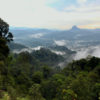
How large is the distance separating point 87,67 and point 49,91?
384 inches

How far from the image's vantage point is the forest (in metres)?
7.31

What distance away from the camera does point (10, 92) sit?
657 centimetres

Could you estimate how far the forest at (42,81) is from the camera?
24.0 feet

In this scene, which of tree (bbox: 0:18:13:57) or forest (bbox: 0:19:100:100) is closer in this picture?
forest (bbox: 0:19:100:100)

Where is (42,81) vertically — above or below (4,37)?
below

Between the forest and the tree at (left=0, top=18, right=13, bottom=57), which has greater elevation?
the tree at (left=0, top=18, right=13, bottom=57)

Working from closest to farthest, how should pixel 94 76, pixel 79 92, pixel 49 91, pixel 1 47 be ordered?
pixel 79 92 → pixel 1 47 → pixel 49 91 → pixel 94 76

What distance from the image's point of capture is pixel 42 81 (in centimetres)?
1830

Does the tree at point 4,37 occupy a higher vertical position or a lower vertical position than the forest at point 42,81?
higher

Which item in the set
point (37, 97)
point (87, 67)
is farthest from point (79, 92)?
point (87, 67)

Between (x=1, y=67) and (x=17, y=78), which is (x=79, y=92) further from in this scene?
(x=17, y=78)

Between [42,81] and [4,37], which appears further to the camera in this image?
[42,81]

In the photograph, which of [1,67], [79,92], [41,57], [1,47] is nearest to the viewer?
[79,92]

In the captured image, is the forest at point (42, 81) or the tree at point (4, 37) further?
the tree at point (4, 37)
